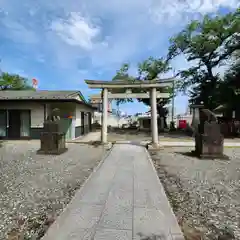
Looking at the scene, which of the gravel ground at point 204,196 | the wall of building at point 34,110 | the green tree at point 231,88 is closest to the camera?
the gravel ground at point 204,196

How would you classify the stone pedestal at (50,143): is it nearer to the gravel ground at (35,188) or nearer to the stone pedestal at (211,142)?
the gravel ground at (35,188)

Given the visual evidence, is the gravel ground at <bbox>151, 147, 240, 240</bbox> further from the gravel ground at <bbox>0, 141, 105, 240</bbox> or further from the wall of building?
the wall of building

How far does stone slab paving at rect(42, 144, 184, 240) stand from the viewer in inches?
113

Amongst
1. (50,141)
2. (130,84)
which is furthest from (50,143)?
(130,84)

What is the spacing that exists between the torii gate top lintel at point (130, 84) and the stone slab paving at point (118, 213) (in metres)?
6.79

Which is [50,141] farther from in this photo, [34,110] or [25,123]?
[25,123]

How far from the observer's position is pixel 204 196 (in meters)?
4.50

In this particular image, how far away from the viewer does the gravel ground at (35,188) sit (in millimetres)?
3244

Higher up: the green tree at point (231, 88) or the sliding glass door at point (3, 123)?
the green tree at point (231, 88)

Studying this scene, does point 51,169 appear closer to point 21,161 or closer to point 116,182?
point 21,161

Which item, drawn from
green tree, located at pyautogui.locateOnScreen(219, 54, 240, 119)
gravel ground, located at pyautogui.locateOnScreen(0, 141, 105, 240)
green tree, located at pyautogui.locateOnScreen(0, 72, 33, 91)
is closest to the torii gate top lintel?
gravel ground, located at pyautogui.locateOnScreen(0, 141, 105, 240)

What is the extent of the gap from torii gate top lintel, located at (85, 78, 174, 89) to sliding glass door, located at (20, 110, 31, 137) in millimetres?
5403

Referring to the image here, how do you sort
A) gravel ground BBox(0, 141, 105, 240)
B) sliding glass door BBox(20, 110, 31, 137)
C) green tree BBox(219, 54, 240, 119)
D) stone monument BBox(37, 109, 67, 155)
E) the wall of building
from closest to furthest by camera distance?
gravel ground BBox(0, 141, 105, 240), stone monument BBox(37, 109, 67, 155), the wall of building, sliding glass door BBox(20, 110, 31, 137), green tree BBox(219, 54, 240, 119)

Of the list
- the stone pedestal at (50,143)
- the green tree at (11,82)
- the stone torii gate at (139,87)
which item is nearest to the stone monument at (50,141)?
the stone pedestal at (50,143)
